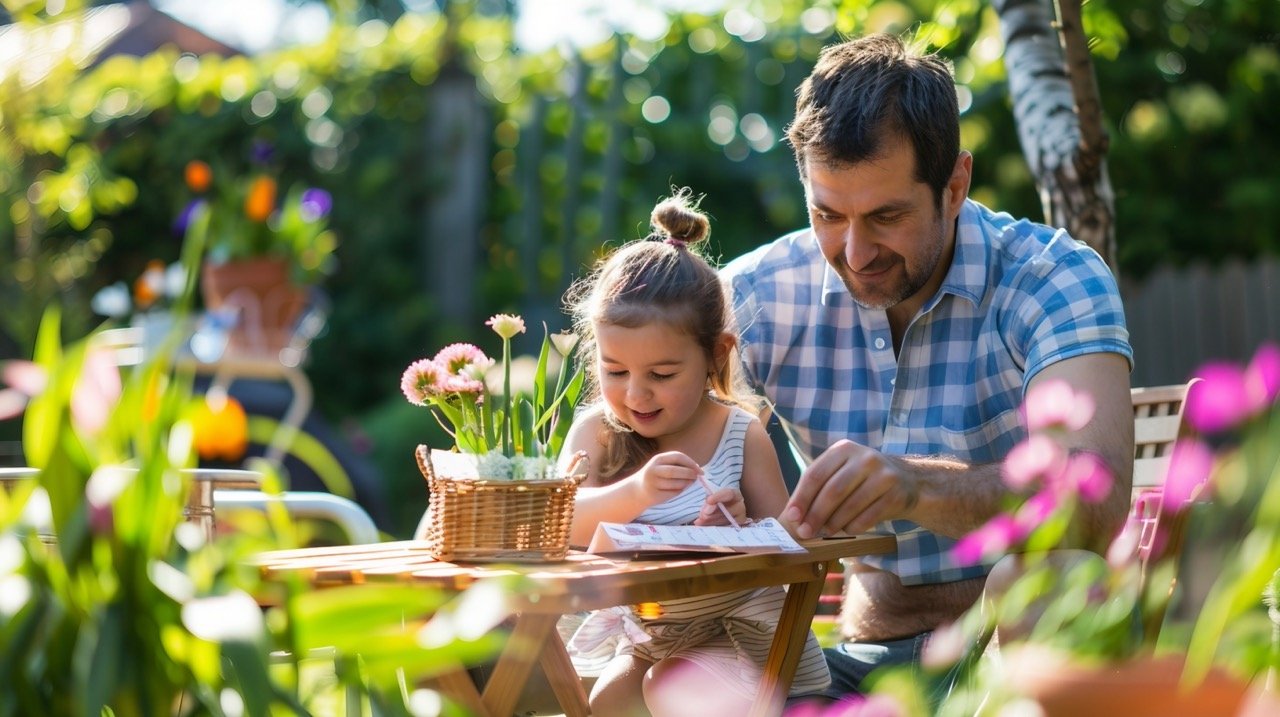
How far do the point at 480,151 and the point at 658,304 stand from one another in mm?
5519

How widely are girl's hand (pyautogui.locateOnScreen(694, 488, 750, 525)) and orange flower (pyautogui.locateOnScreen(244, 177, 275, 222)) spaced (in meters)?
3.77

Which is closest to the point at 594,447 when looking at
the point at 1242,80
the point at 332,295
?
the point at 1242,80

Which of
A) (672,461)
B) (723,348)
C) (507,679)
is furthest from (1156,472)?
(507,679)

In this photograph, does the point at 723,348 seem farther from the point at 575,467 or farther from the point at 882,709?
the point at 882,709

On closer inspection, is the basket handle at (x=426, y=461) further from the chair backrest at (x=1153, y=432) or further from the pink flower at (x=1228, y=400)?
the chair backrest at (x=1153, y=432)

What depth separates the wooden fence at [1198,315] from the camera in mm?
6418

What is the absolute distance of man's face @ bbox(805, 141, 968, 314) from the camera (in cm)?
248

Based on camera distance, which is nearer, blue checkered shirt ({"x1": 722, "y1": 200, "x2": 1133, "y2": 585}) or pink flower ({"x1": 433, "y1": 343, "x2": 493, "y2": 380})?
pink flower ({"x1": 433, "y1": 343, "x2": 493, "y2": 380})

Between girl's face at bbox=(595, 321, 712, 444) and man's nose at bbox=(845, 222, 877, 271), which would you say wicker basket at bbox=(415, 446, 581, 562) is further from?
man's nose at bbox=(845, 222, 877, 271)

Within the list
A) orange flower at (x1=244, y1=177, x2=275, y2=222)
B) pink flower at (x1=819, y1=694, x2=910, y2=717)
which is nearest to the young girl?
pink flower at (x1=819, y1=694, x2=910, y2=717)

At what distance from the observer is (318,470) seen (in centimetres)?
564

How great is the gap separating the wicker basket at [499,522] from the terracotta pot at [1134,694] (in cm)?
100

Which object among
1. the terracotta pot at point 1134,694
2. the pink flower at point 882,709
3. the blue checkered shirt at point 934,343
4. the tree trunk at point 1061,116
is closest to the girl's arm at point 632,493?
the blue checkered shirt at point 934,343

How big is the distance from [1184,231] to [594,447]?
4863mm
